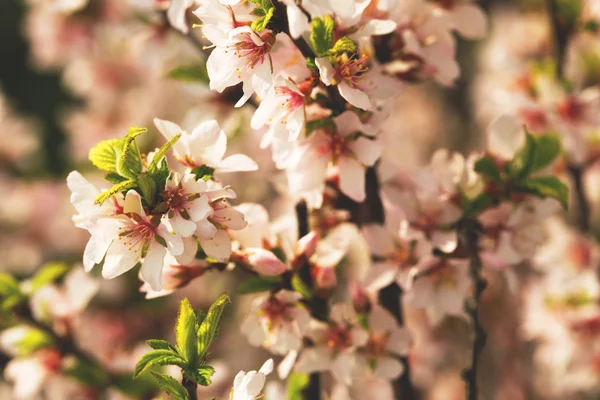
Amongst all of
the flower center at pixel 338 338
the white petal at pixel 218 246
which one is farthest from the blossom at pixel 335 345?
the white petal at pixel 218 246

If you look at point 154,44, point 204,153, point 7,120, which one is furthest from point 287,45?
point 7,120

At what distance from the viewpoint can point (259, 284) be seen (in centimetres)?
93

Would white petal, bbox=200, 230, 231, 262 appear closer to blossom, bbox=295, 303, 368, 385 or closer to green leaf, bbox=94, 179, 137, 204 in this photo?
green leaf, bbox=94, 179, 137, 204

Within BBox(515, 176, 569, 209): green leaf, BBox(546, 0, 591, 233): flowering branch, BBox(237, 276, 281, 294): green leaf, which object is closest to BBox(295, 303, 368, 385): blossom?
BBox(237, 276, 281, 294): green leaf

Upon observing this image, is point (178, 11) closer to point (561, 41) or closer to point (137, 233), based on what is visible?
point (137, 233)

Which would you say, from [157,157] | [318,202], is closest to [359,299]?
[318,202]

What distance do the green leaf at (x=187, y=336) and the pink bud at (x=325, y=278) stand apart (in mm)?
217

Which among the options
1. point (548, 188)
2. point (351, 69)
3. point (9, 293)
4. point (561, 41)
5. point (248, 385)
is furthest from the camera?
point (561, 41)

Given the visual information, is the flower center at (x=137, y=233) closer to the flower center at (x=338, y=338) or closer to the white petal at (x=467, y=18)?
the flower center at (x=338, y=338)

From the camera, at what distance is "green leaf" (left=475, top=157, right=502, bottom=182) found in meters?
1.00

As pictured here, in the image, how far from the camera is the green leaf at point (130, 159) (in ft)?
2.62

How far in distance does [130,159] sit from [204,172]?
3.7 inches

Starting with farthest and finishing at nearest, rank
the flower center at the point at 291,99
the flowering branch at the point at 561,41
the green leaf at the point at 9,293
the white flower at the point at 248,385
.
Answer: the flowering branch at the point at 561,41
the green leaf at the point at 9,293
the flower center at the point at 291,99
the white flower at the point at 248,385

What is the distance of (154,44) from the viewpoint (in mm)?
1404
